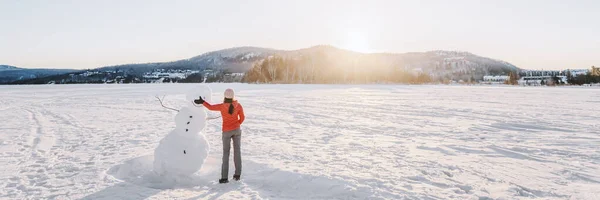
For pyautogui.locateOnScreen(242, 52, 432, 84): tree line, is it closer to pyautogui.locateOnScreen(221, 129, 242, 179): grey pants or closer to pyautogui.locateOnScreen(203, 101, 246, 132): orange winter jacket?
pyautogui.locateOnScreen(221, 129, 242, 179): grey pants

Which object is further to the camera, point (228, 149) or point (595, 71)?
point (595, 71)

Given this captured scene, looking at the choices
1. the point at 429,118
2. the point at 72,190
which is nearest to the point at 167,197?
the point at 72,190

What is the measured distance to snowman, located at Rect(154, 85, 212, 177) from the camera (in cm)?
639

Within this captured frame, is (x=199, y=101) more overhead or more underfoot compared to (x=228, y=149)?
more overhead

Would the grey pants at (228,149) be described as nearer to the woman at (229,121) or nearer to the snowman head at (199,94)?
the woman at (229,121)

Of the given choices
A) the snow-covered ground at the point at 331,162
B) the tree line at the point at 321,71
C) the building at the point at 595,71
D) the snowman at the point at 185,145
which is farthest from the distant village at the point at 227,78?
the snowman at the point at 185,145

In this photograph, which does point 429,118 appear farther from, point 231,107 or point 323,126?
point 231,107

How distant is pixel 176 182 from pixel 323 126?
775cm

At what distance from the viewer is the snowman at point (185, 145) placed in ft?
21.0

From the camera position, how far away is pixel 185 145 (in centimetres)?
644

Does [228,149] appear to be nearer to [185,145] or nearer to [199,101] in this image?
[185,145]

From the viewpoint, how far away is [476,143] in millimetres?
9891

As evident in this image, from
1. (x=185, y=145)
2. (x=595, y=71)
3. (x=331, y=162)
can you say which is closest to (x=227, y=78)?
(x=595, y=71)

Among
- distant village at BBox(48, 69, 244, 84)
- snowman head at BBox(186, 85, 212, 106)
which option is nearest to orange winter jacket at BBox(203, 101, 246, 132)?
snowman head at BBox(186, 85, 212, 106)
